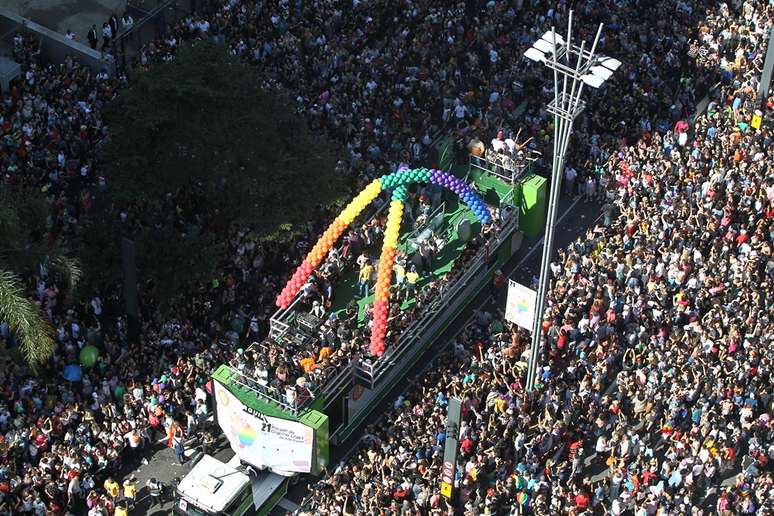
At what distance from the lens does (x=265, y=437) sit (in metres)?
50.9

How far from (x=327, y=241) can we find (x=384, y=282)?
2500mm

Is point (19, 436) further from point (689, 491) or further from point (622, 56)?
point (622, 56)

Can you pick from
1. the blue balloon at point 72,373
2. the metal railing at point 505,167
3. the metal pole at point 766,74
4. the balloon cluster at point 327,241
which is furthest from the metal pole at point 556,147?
the metal pole at point 766,74

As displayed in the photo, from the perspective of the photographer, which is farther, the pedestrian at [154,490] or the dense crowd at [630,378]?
the pedestrian at [154,490]

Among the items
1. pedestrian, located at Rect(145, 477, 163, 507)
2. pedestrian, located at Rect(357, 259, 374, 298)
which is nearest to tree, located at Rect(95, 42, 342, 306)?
pedestrian, located at Rect(357, 259, 374, 298)

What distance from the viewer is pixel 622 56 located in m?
65.4

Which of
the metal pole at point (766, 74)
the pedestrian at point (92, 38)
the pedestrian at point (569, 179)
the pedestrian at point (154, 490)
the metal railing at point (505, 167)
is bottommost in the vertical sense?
the pedestrian at point (154, 490)

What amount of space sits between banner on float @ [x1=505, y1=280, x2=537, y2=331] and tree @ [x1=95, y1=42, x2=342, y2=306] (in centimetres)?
796

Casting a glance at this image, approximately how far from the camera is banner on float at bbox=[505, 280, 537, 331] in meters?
51.7

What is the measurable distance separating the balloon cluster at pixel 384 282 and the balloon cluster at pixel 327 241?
110 cm

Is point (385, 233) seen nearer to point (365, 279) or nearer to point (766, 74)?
point (365, 279)

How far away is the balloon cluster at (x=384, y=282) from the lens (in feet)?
171

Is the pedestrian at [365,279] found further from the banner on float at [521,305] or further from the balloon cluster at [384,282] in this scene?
the banner on float at [521,305]

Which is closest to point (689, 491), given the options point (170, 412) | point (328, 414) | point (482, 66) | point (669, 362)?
point (669, 362)
